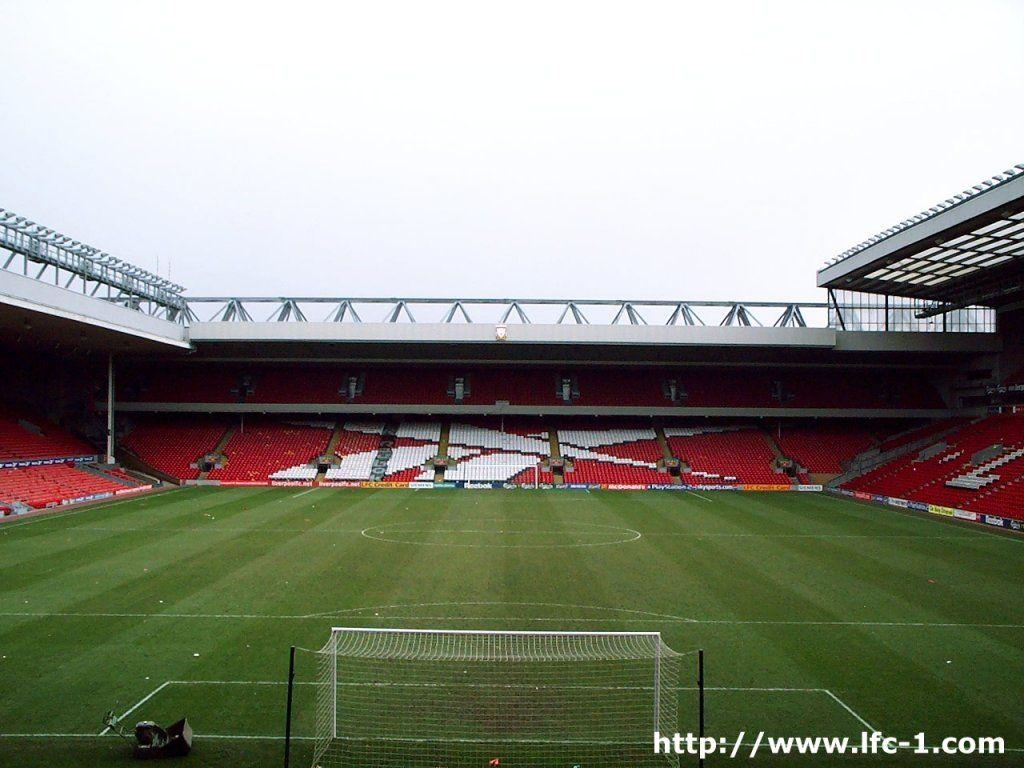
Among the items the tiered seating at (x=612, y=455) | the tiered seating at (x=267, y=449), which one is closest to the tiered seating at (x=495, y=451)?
the tiered seating at (x=612, y=455)

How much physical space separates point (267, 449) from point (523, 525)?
21892 mm

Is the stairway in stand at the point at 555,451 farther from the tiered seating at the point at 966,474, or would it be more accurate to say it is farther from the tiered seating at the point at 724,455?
the tiered seating at the point at 966,474

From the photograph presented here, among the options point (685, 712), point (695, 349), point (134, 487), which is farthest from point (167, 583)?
point (695, 349)

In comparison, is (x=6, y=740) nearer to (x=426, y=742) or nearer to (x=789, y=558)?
(x=426, y=742)

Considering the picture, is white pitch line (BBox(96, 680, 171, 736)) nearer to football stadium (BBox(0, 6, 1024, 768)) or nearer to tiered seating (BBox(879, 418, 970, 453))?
football stadium (BBox(0, 6, 1024, 768))

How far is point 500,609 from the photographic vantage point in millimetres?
12203

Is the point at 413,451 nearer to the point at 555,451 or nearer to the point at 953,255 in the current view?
the point at 555,451

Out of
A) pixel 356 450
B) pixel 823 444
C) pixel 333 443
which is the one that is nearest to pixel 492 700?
pixel 356 450

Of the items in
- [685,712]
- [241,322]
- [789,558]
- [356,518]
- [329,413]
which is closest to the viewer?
[685,712]

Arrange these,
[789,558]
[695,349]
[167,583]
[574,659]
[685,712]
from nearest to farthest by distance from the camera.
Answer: [685,712] < [574,659] < [167,583] < [789,558] < [695,349]

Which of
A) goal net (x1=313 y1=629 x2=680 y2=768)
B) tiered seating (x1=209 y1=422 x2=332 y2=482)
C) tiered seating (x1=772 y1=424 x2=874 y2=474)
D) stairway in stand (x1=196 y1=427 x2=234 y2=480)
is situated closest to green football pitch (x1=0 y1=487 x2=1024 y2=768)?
goal net (x1=313 y1=629 x2=680 y2=768)

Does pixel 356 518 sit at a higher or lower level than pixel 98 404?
lower

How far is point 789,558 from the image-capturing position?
17.2 meters

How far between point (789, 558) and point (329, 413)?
30.6 m
